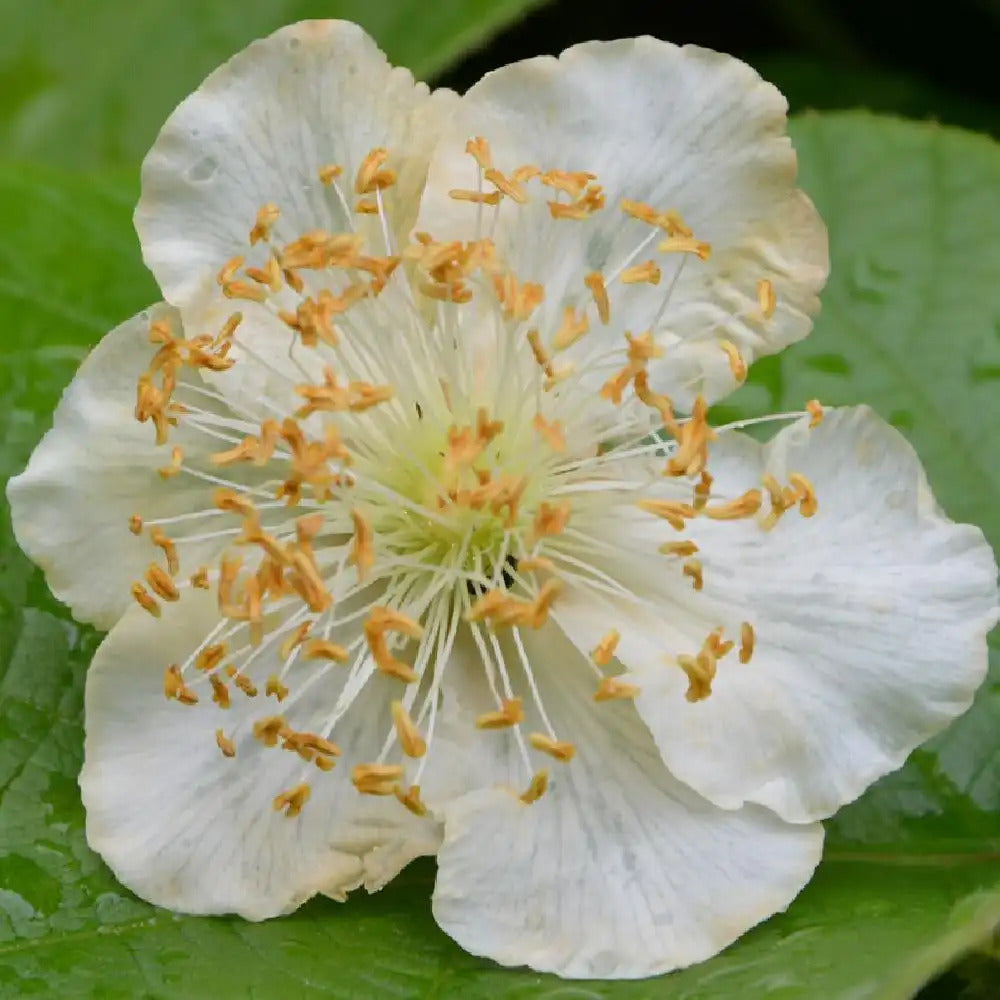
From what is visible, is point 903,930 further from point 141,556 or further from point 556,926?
point 141,556

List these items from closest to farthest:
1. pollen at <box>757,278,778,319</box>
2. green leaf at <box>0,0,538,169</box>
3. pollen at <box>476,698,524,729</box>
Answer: pollen at <box>476,698,524,729</box>
pollen at <box>757,278,778,319</box>
green leaf at <box>0,0,538,169</box>

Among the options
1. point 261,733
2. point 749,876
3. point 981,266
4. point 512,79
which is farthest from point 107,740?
point 981,266

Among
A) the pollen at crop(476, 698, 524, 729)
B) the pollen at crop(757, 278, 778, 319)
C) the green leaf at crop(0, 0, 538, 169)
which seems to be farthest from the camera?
the green leaf at crop(0, 0, 538, 169)

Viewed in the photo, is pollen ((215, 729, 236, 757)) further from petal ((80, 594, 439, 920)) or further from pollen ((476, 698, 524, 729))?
pollen ((476, 698, 524, 729))

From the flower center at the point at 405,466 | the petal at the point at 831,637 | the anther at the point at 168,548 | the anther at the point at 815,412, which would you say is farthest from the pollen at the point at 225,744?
the anther at the point at 815,412

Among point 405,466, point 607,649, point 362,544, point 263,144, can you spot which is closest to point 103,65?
point 263,144

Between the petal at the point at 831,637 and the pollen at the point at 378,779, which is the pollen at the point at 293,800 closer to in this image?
the pollen at the point at 378,779

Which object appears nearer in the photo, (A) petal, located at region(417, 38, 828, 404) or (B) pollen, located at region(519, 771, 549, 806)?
(B) pollen, located at region(519, 771, 549, 806)

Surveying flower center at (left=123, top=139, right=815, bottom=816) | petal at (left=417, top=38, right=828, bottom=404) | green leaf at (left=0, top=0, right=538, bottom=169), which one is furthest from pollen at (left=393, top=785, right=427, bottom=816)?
green leaf at (left=0, top=0, right=538, bottom=169)
